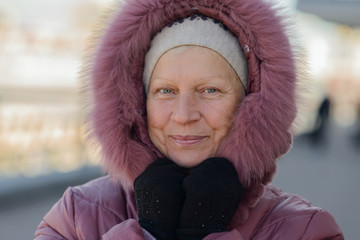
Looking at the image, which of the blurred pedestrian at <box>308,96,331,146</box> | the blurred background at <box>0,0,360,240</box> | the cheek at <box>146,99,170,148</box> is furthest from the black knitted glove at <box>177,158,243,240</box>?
the blurred pedestrian at <box>308,96,331,146</box>

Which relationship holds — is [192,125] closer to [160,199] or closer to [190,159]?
[190,159]

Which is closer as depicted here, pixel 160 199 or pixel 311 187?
pixel 160 199

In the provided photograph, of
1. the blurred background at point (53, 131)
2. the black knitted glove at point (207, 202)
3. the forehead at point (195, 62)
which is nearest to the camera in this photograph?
the black knitted glove at point (207, 202)

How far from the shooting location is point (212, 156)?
1.65 meters

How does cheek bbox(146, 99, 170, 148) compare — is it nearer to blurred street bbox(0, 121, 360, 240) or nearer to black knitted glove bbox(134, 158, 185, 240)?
black knitted glove bbox(134, 158, 185, 240)

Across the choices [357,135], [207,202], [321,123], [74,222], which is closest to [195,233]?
[207,202]

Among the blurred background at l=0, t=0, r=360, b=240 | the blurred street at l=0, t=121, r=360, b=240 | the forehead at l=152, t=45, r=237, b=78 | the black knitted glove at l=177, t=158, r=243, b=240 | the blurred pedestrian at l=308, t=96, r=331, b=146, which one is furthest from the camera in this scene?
the blurred pedestrian at l=308, t=96, r=331, b=146

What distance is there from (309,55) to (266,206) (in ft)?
1.88

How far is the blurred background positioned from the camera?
17.1 feet

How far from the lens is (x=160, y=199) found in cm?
150

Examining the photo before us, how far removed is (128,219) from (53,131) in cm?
487

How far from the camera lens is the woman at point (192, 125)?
151cm

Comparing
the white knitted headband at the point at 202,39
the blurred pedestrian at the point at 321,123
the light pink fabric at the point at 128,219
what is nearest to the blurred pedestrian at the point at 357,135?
the blurred pedestrian at the point at 321,123

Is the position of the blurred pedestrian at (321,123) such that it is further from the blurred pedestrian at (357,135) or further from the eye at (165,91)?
the eye at (165,91)
